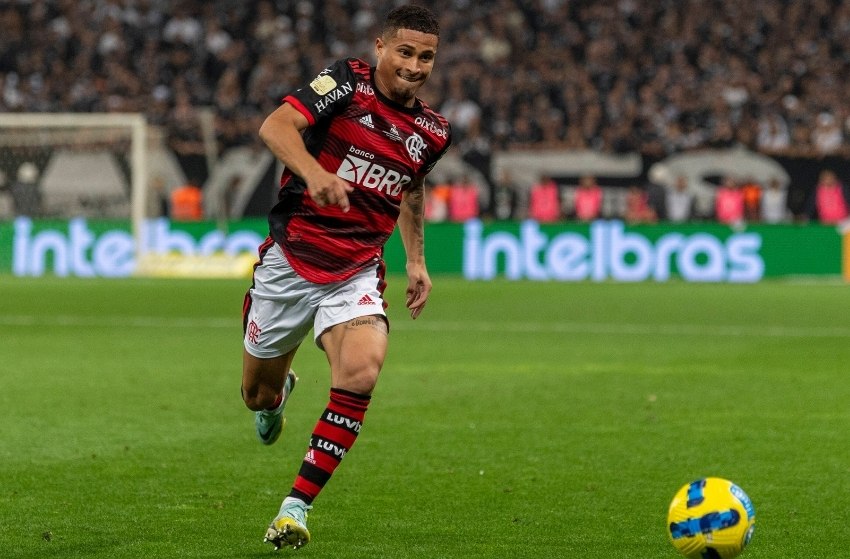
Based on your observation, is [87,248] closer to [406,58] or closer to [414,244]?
[414,244]

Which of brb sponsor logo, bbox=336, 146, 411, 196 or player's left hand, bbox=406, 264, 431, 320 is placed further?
player's left hand, bbox=406, 264, 431, 320

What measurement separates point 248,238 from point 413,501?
19.1 metres

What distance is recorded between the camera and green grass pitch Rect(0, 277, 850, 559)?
5.33 meters

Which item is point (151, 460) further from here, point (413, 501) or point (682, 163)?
point (682, 163)

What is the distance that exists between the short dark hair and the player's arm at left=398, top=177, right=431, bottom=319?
739mm

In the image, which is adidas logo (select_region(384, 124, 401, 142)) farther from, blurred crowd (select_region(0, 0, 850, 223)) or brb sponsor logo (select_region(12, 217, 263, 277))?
blurred crowd (select_region(0, 0, 850, 223))

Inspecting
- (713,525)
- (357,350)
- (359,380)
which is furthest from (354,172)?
(713,525)

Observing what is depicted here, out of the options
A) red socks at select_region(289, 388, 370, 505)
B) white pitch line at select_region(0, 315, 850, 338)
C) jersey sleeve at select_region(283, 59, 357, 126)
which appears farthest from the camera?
white pitch line at select_region(0, 315, 850, 338)

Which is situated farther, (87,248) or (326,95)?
(87,248)

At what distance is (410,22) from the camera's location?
548 cm

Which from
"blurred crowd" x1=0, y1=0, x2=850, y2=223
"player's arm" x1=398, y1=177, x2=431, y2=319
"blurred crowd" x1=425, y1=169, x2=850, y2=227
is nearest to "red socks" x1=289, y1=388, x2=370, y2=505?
"player's arm" x1=398, y1=177, x2=431, y2=319

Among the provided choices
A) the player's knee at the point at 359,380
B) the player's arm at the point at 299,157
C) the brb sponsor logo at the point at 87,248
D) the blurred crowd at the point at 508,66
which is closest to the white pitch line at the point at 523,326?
the brb sponsor logo at the point at 87,248

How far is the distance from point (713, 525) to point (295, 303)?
203 cm

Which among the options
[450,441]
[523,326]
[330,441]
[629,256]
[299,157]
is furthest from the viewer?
[629,256]
